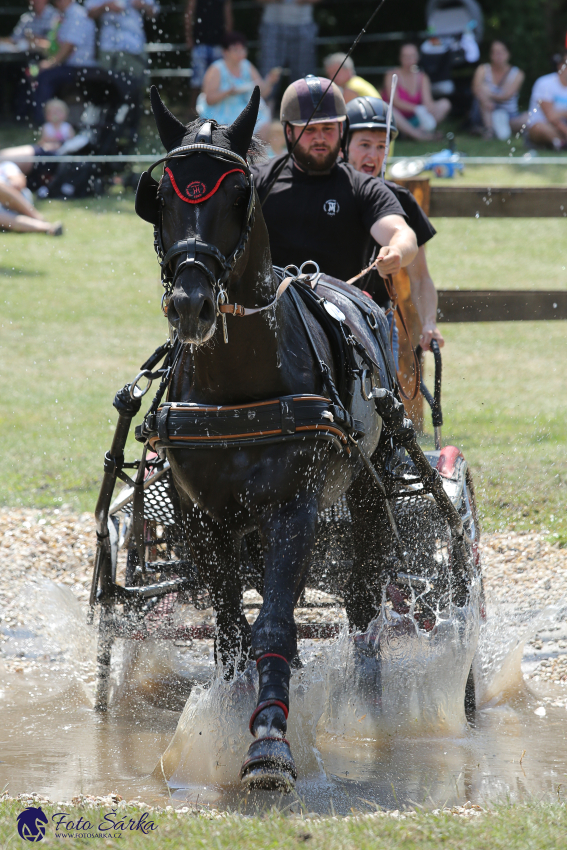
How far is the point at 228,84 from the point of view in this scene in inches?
427

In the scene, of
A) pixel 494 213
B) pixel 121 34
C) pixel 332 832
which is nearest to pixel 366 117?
pixel 494 213

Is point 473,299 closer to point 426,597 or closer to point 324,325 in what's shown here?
point 426,597

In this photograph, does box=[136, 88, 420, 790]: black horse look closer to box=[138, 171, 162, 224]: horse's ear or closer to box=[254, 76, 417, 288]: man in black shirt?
box=[138, 171, 162, 224]: horse's ear

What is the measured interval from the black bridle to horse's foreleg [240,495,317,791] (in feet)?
1.85

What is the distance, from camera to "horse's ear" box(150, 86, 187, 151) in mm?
2592

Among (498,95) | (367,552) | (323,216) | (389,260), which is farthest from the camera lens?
(498,95)

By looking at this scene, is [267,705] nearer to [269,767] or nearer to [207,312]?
[269,767]

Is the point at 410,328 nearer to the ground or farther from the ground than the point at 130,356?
farther from the ground

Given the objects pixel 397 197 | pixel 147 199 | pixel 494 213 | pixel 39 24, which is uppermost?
pixel 39 24

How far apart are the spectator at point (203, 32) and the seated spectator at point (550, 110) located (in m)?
4.00

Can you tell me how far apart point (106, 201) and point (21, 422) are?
6.37m

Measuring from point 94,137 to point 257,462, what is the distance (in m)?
10.4

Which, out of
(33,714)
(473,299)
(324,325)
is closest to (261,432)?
(324,325)

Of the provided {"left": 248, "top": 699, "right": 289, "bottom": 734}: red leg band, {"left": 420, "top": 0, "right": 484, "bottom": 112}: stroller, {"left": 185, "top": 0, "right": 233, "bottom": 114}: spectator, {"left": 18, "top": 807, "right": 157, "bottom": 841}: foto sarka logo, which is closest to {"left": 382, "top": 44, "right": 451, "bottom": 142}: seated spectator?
{"left": 420, "top": 0, "right": 484, "bottom": 112}: stroller
